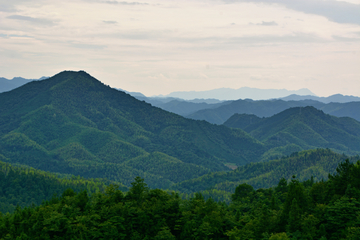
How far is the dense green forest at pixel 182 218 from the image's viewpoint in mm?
80438

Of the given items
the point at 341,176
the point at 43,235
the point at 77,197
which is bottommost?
the point at 43,235

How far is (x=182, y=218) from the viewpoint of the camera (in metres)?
90.9

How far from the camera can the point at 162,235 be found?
3260 inches

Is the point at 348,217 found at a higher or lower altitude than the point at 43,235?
higher

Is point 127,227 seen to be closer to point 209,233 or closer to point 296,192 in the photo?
point 209,233

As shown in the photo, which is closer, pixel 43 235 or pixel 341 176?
pixel 43 235

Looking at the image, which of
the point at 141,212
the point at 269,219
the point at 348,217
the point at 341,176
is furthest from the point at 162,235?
the point at 341,176

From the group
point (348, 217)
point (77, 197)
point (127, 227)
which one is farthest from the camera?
point (77, 197)

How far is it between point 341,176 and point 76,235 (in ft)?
245

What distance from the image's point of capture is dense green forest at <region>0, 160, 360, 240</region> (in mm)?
80438

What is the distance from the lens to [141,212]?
3492 inches

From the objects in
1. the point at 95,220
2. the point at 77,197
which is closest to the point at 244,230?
the point at 95,220

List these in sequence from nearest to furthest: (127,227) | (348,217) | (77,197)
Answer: (348,217) < (127,227) < (77,197)

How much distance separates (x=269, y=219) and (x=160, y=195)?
100ft
